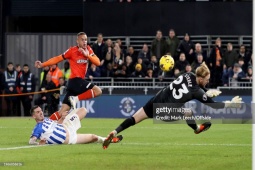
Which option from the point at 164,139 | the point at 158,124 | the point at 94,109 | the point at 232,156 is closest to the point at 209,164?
the point at 232,156

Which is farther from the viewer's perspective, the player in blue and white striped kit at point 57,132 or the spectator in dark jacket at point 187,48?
the spectator in dark jacket at point 187,48

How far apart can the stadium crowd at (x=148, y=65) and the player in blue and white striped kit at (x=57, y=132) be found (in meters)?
13.0

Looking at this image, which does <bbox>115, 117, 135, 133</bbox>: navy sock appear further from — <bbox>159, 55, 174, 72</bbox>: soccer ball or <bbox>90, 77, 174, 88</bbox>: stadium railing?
<bbox>90, 77, 174, 88</bbox>: stadium railing

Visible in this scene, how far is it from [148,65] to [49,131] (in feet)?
49.8

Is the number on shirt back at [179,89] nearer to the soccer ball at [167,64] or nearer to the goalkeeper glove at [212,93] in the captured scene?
the goalkeeper glove at [212,93]

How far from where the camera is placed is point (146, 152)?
17.7 meters

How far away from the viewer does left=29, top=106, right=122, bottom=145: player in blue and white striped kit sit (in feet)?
60.0

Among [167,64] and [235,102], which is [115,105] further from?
[235,102]

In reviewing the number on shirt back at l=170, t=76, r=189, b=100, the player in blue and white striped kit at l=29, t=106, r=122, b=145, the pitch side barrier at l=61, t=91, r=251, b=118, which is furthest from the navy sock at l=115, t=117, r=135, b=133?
the pitch side barrier at l=61, t=91, r=251, b=118

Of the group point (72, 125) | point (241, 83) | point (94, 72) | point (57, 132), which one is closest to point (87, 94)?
point (72, 125)

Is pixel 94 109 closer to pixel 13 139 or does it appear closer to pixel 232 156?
pixel 13 139

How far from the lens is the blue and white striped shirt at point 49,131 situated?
59.9 ft

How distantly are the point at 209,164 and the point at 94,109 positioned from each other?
58.9ft

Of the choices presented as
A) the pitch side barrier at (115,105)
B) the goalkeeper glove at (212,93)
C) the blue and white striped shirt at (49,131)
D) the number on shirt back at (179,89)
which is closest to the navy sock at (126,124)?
the number on shirt back at (179,89)
